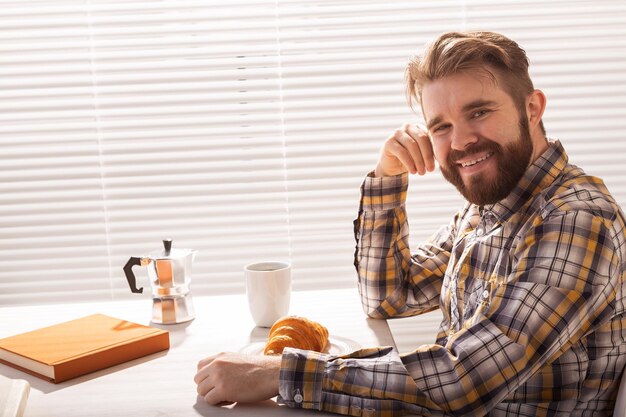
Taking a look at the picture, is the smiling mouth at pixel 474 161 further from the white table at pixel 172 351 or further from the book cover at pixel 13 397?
the book cover at pixel 13 397

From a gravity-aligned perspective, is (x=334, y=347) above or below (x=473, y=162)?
below

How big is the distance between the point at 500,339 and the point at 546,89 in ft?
5.60

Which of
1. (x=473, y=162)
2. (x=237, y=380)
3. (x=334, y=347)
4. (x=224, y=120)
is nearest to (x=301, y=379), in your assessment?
(x=237, y=380)

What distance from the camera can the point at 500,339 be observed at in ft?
3.71

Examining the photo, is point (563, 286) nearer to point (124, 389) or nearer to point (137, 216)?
point (124, 389)

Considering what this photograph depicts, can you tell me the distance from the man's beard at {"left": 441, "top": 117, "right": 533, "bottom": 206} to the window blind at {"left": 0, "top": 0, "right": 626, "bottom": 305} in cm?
117

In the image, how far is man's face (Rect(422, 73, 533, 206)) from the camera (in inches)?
54.9

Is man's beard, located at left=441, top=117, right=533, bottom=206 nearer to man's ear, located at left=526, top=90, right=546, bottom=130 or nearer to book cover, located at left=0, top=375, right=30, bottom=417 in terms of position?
man's ear, located at left=526, top=90, right=546, bottom=130

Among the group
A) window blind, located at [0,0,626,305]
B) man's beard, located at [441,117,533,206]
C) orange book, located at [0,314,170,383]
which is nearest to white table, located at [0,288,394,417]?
orange book, located at [0,314,170,383]

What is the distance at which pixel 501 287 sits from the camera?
3.89 ft

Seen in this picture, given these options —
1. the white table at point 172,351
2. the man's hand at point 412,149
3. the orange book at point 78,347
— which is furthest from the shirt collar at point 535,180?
the orange book at point 78,347

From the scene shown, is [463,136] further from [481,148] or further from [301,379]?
[301,379]

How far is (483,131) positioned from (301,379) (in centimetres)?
58

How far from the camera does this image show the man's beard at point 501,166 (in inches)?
54.7
